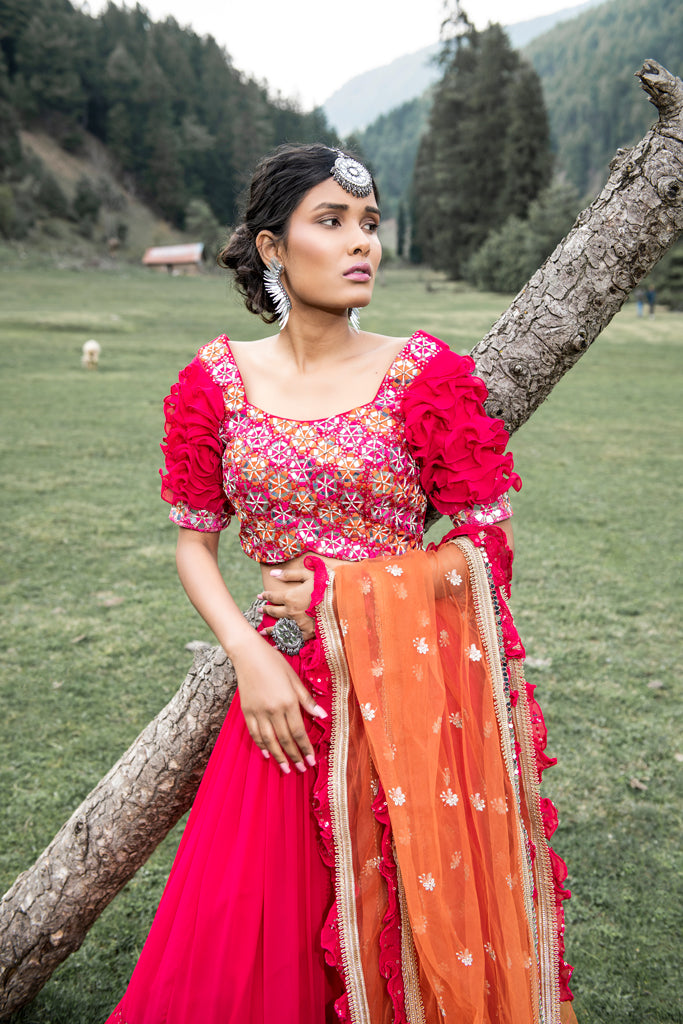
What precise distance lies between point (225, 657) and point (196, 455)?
0.56m

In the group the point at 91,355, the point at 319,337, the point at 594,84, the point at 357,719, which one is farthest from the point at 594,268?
the point at 594,84

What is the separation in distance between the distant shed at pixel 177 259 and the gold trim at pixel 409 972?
181ft

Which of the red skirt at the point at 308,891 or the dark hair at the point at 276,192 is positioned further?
the dark hair at the point at 276,192

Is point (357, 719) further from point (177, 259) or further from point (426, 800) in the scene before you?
point (177, 259)

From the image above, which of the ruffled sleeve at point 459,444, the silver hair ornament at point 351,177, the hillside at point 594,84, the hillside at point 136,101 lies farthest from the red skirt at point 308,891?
the hillside at point 594,84

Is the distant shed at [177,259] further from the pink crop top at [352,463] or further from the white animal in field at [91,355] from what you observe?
the pink crop top at [352,463]

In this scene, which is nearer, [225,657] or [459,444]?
[459,444]

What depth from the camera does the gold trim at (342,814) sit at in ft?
5.56

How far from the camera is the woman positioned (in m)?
1.69

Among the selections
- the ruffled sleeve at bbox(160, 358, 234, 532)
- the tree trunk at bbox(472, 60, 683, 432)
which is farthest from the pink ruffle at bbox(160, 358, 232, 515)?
the tree trunk at bbox(472, 60, 683, 432)

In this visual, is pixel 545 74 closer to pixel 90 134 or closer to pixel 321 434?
pixel 90 134

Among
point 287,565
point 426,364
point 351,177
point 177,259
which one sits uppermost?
point 351,177

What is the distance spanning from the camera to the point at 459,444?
1760 mm

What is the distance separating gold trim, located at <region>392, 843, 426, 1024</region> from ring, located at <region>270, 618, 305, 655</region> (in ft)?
1.56
